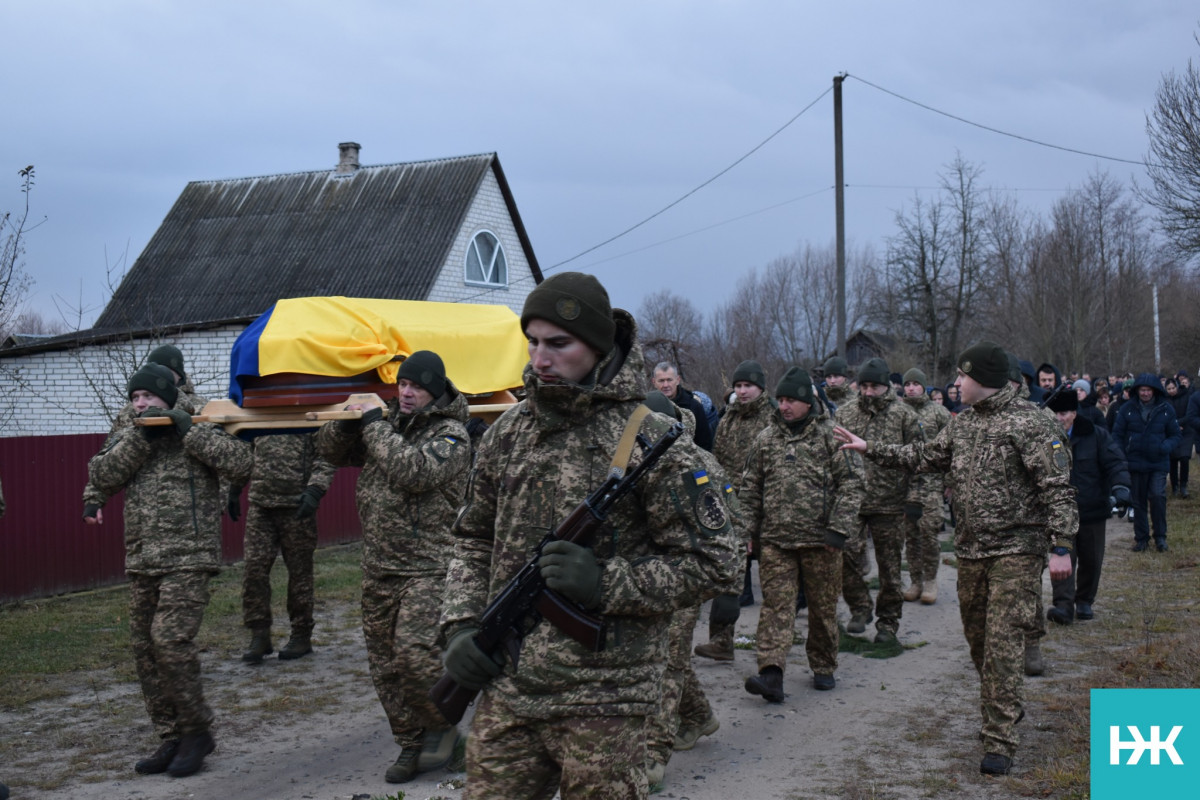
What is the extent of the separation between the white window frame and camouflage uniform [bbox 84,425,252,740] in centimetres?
1853

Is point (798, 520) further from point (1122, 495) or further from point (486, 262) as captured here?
point (486, 262)

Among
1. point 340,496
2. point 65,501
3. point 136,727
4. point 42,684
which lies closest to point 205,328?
point 340,496

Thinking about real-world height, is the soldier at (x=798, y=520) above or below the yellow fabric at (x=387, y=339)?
below

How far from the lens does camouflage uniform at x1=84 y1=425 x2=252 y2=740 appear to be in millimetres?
6039

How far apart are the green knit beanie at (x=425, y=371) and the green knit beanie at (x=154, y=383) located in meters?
1.54

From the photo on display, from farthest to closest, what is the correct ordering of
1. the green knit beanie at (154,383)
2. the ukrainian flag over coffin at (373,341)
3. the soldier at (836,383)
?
the soldier at (836,383) < the ukrainian flag over coffin at (373,341) < the green knit beanie at (154,383)

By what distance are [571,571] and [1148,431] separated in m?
13.9

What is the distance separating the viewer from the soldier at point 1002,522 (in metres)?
5.81

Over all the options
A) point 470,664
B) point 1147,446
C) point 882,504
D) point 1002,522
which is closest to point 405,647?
point 470,664

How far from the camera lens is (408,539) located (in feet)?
19.7

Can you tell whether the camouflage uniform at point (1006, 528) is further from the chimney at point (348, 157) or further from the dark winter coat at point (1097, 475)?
the chimney at point (348, 157)

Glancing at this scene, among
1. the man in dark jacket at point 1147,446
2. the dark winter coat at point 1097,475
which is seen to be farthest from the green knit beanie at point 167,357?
the man in dark jacket at point 1147,446

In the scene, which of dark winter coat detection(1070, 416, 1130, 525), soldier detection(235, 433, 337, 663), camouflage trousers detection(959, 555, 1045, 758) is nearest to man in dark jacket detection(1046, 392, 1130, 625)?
dark winter coat detection(1070, 416, 1130, 525)

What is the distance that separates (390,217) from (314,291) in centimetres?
277
